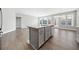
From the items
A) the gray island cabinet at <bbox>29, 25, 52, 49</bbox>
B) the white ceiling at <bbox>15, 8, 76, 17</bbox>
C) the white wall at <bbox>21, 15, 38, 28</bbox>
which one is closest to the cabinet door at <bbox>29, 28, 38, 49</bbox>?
the gray island cabinet at <bbox>29, 25, 52, 49</bbox>

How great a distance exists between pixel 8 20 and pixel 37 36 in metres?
0.67

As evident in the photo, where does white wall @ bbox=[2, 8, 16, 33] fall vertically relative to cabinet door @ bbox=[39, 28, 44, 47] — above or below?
above

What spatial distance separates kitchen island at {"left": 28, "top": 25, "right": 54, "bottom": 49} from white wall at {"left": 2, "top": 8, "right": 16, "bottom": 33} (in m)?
0.38

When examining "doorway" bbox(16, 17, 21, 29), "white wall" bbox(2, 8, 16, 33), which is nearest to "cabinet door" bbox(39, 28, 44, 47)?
"doorway" bbox(16, 17, 21, 29)

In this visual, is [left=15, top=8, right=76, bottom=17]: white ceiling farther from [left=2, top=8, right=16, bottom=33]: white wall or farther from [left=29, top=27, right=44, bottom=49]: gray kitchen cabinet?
[left=29, top=27, right=44, bottom=49]: gray kitchen cabinet

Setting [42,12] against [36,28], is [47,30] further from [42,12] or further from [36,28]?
[42,12]

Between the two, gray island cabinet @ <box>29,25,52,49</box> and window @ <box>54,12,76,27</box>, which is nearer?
window @ <box>54,12,76,27</box>

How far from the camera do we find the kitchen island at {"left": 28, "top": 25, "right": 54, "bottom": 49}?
1568 millimetres

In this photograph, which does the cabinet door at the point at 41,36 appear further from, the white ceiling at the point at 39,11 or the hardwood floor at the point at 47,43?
the white ceiling at the point at 39,11

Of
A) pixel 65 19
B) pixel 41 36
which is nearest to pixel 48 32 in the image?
pixel 41 36

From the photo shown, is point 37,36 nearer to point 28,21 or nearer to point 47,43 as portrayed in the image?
point 47,43

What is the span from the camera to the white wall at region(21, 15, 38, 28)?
160 cm

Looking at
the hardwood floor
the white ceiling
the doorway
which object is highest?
the white ceiling
